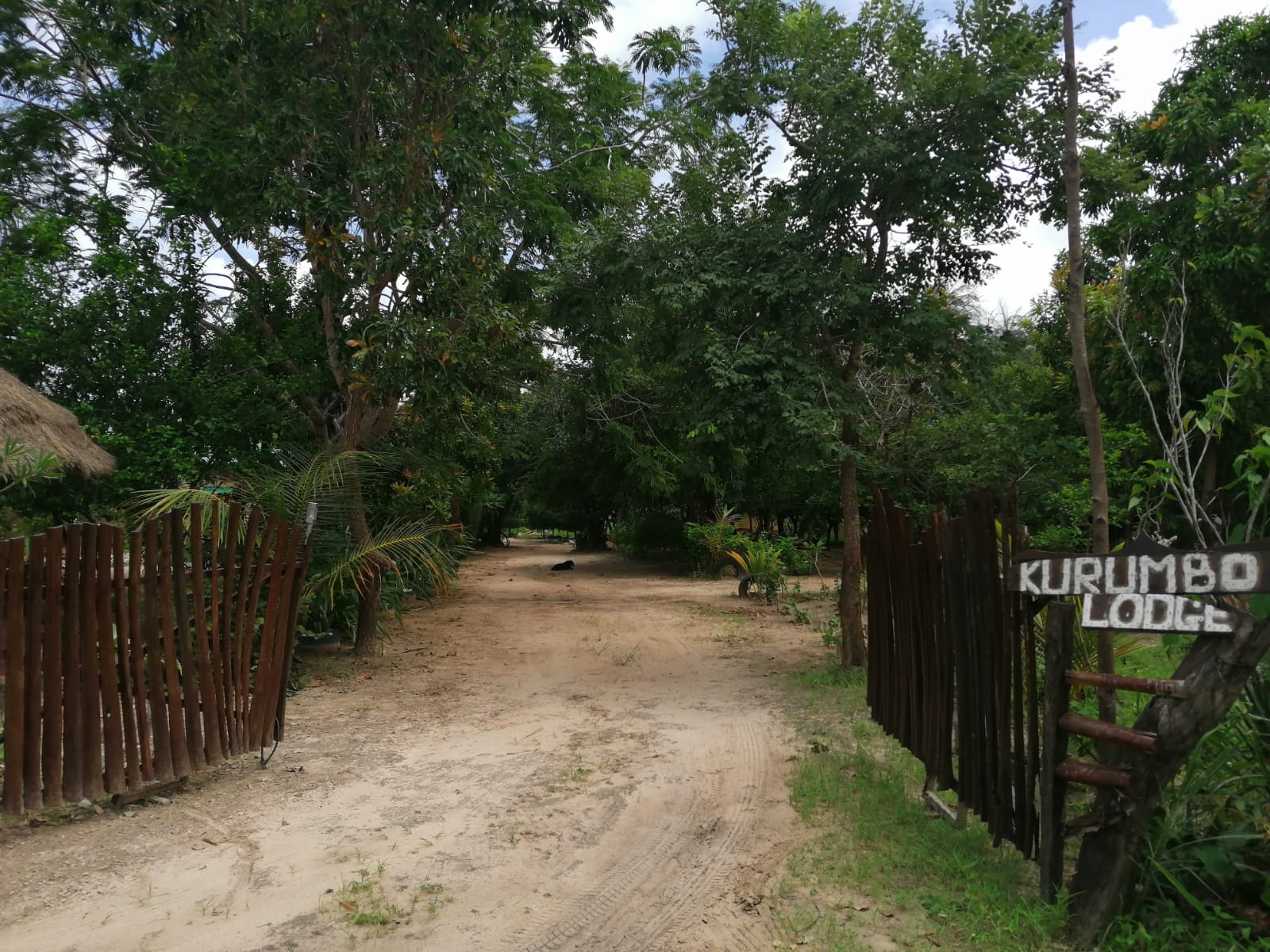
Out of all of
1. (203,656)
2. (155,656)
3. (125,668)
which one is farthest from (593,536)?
(125,668)

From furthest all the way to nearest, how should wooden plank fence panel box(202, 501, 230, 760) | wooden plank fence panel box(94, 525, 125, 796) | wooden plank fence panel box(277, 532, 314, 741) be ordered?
wooden plank fence panel box(277, 532, 314, 741), wooden plank fence panel box(202, 501, 230, 760), wooden plank fence panel box(94, 525, 125, 796)

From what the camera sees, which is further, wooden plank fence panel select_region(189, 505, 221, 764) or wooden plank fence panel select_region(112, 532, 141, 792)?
wooden plank fence panel select_region(189, 505, 221, 764)

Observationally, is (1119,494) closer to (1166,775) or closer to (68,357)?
(1166,775)

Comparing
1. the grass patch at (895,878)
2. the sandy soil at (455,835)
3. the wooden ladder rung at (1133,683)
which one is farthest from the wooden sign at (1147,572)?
the sandy soil at (455,835)

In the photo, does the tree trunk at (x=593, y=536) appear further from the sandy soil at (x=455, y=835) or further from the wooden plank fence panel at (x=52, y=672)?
the wooden plank fence panel at (x=52, y=672)

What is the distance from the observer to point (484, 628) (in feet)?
41.4

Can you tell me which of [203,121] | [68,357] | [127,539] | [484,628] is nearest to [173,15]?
[203,121]

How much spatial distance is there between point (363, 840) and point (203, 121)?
27.3ft

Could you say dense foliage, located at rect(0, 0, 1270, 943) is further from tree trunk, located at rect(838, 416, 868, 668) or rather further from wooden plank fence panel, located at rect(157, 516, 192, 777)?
wooden plank fence panel, located at rect(157, 516, 192, 777)

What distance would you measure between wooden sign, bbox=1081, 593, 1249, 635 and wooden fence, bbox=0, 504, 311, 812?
4367 millimetres

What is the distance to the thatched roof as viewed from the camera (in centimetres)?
804

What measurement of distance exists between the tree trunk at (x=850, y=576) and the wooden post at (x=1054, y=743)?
5.54 meters

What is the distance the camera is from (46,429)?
8336 millimetres

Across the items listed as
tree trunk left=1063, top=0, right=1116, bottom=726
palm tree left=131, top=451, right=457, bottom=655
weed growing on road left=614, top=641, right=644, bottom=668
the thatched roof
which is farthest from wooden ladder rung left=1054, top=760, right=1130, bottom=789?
the thatched roof
